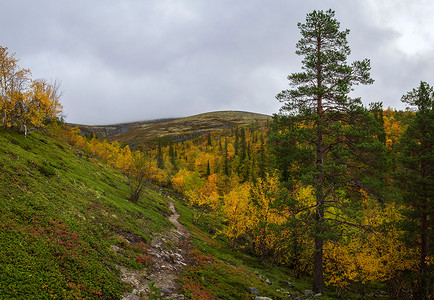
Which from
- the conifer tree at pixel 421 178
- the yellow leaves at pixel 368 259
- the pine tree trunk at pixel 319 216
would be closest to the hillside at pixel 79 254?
the pine tree trunk at pixel 319 216

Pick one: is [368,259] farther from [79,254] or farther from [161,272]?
[79,254]

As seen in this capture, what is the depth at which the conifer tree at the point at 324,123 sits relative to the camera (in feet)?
50.8

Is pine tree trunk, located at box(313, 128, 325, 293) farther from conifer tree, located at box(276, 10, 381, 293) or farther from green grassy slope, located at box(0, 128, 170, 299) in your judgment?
green grassy slope, located at box(0, 128, 170, 299)

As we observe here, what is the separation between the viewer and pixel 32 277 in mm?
6949

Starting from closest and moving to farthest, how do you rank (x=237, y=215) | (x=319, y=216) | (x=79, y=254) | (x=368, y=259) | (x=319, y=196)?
(x=79, y=254), (x=319, y=196), (x=319, y=216), (x=368, y=259), (x=237, y=215)

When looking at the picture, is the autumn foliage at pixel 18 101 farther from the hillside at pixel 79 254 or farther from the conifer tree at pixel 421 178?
the conifer tree at pixel 421 178

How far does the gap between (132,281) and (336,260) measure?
19891 millimetres

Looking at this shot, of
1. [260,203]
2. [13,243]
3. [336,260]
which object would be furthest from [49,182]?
[336,260]

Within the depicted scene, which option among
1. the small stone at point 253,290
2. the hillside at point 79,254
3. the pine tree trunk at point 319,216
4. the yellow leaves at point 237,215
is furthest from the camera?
the yellow leaves at point 237,215

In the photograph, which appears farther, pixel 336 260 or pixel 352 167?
pixel 336 260

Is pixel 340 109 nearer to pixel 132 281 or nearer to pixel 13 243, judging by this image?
pixel 132 281

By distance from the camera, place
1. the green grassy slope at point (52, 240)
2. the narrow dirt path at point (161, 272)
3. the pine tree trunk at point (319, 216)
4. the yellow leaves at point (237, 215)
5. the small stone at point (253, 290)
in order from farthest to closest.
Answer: the yellow leaves at point (237, 215), the pine tree trunk at point (319, 216), the small stone at point (253, 290), the narrow dirt path at point (161, 272), the green grassy slope at point (52, 240)

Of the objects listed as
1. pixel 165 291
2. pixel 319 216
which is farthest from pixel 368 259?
pixel 165 291

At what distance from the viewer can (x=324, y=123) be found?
16234 mm
